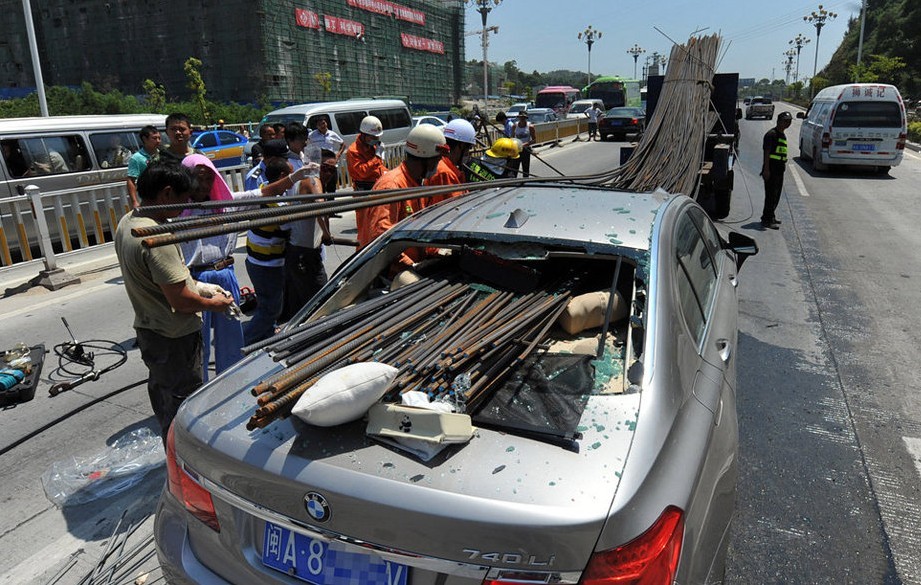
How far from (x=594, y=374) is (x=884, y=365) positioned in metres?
3.79

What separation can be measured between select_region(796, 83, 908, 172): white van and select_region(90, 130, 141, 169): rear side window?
15.6m

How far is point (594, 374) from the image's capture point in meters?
2.24

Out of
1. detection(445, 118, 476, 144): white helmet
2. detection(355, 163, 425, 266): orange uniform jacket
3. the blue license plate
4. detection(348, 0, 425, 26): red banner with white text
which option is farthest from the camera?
detection(348, 0, 425, 26): red banner with white text

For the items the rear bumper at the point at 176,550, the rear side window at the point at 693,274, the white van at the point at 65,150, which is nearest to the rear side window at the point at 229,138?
the white van at the point at 65,150

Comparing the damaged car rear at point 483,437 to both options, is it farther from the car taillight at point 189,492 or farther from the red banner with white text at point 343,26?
the red banner with white text at point 343,26

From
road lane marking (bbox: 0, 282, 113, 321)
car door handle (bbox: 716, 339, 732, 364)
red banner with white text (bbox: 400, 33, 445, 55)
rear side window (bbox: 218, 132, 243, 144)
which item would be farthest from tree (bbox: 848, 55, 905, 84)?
car door handle (bbox: 716, 339, 732, 364)

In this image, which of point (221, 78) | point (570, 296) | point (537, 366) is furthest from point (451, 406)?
point (221, 78)

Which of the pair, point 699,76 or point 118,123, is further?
point 699,76

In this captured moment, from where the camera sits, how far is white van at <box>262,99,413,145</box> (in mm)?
15523

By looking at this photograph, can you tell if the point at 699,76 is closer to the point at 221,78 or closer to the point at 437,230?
the point at 437,230

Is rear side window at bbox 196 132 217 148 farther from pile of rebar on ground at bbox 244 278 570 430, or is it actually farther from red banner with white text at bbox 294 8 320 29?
red banner with white text at bbox 294 8 320 29

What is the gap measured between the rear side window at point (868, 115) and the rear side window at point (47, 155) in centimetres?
1641

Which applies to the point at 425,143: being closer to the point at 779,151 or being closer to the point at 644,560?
the point at 644,560

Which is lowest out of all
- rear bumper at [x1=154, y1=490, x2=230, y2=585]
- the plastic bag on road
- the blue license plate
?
the plastic bag on road
